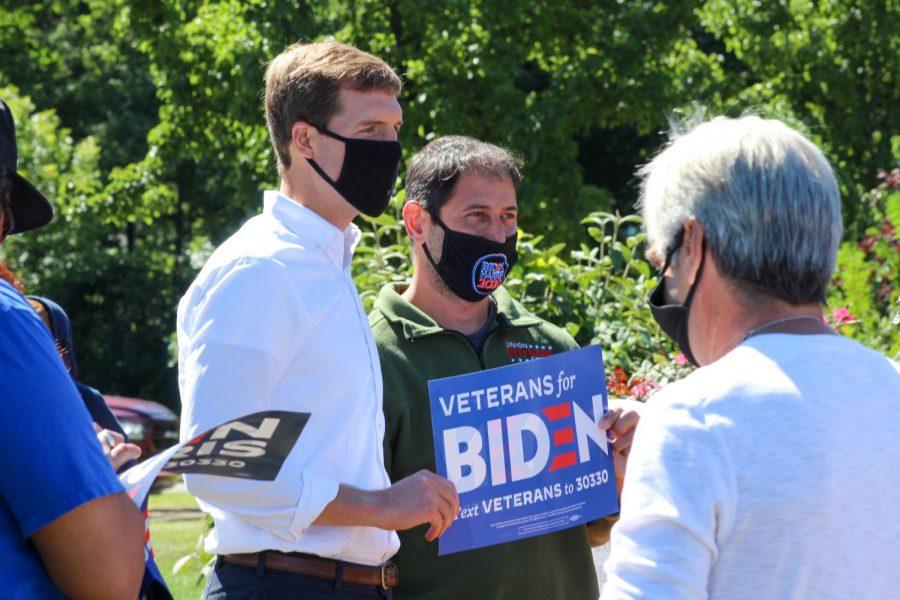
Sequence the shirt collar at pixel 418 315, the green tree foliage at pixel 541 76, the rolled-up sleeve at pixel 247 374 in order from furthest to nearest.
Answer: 1. the green tree foliage at pixel 541 76
2. the shirt collar at pixel 418 315
3. the rolled-up sleeve at pixel 247 374

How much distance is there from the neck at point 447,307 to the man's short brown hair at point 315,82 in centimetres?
73

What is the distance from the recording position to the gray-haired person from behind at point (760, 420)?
5.87 ft

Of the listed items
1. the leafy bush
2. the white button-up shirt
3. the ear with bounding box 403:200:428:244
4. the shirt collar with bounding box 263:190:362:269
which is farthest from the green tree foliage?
the white button-up shirt

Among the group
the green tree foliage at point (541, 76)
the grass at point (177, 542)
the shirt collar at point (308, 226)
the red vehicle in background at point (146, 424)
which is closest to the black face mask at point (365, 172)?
the shirt collar at point (308, 226)

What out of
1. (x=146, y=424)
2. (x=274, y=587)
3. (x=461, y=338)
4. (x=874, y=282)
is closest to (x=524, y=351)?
(x=461, y=338)

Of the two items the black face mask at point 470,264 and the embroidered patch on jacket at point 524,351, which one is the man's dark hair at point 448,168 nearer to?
the black face mask at point 470,264

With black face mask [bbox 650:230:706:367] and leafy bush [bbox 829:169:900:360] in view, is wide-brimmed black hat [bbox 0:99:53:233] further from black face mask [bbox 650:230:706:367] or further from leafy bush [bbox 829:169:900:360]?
leafy bush [bbox 829:169:900:360]

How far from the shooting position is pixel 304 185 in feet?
9.77

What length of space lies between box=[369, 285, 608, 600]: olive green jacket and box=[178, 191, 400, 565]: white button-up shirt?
1.23 feet

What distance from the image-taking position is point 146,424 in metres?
14.2

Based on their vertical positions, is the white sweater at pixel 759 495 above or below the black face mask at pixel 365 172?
below

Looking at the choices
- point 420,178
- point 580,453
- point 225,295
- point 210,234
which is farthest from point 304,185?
point 210,234

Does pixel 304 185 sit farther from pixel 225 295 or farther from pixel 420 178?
pixel 420 178

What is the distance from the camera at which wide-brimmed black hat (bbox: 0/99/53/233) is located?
217 centimetres
